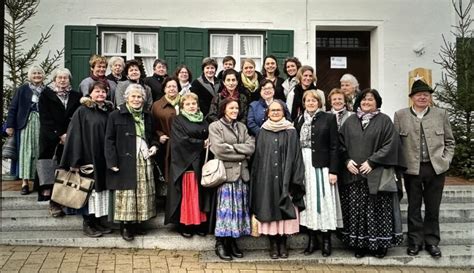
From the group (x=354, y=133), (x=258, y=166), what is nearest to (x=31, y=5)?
(x=258, y=166)

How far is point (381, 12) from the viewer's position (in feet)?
28.7

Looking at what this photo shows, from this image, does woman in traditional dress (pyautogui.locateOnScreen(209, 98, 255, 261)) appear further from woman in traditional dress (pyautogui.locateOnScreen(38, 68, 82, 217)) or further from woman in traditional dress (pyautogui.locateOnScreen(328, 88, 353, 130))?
woman in traditional dress (pyautogui.locateOnScreen(38, 68, 82, 217))

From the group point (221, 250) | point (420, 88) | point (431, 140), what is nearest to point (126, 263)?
point (221, 250)

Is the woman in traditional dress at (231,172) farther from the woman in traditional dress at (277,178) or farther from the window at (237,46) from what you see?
the window at (237,46)

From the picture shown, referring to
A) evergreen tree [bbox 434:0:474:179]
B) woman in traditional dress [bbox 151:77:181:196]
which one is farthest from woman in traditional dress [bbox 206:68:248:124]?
evergreen tree [bbox 434:0:474:179]

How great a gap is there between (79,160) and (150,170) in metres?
0.79

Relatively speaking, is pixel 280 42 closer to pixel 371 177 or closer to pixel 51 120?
pixel 371 177

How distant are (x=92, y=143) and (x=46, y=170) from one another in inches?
34.8

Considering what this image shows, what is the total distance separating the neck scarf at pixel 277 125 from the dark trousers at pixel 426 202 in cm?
145

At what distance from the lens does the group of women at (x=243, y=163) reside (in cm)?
457

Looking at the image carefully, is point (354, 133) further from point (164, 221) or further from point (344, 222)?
point (164, 221)

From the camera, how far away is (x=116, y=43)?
28.0 feet

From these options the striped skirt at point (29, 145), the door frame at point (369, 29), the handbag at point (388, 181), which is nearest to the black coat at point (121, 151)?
the striped skirt at point (29, 145)

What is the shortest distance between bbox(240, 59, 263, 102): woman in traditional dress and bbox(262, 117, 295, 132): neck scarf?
2.45 ft
